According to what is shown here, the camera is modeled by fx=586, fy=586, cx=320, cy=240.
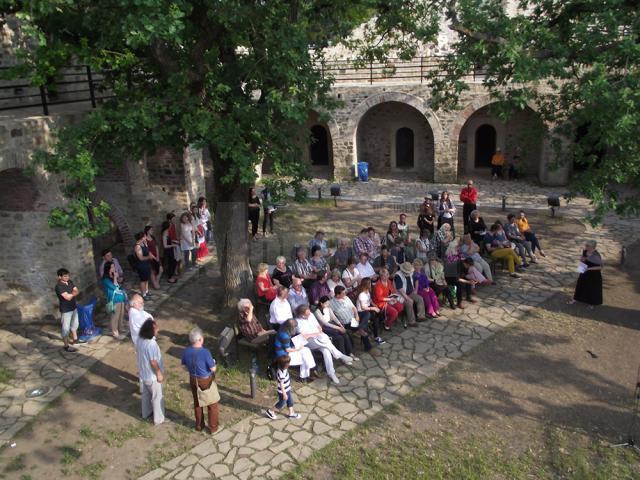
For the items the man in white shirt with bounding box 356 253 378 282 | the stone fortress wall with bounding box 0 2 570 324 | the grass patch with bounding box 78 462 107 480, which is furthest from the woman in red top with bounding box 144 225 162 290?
the grass patch with bounding box 78 462 107 480

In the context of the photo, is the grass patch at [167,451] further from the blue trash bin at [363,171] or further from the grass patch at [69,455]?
the blue trash bin at [363,171]

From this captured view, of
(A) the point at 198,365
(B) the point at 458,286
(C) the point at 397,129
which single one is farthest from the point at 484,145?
(A) the point at 198,365

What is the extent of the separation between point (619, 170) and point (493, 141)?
14.7 m

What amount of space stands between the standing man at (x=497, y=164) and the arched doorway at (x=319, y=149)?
7.20m

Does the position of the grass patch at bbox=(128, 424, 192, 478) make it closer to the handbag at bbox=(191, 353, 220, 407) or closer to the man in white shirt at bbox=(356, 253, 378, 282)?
the handbag at bbox=(191, 353, 220, 407)

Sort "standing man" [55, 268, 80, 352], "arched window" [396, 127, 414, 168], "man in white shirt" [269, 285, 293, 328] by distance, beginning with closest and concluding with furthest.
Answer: "man in white shirt" [269, 285, 293, 328], "standing man" [55, 268, 80, 352], "arched window" [396, 127, 414, 168]

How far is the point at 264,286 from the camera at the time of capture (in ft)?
35.8

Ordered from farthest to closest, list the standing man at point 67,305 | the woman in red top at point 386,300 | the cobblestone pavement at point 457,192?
1. the cobblestone pavement at point 457,192
2. the woman in red top at point 386,300
3. the standing man at point 67,305

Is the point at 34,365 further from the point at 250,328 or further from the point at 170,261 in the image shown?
the point at 170,261

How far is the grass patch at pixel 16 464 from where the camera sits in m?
7.49

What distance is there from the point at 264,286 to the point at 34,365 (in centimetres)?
413

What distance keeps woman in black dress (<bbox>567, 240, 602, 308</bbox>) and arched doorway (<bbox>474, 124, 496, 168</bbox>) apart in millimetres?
13038

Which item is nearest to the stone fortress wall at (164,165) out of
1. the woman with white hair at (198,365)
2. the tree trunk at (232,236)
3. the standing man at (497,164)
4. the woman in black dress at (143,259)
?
the standing man at (497,164)

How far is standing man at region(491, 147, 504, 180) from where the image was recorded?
2255cm
